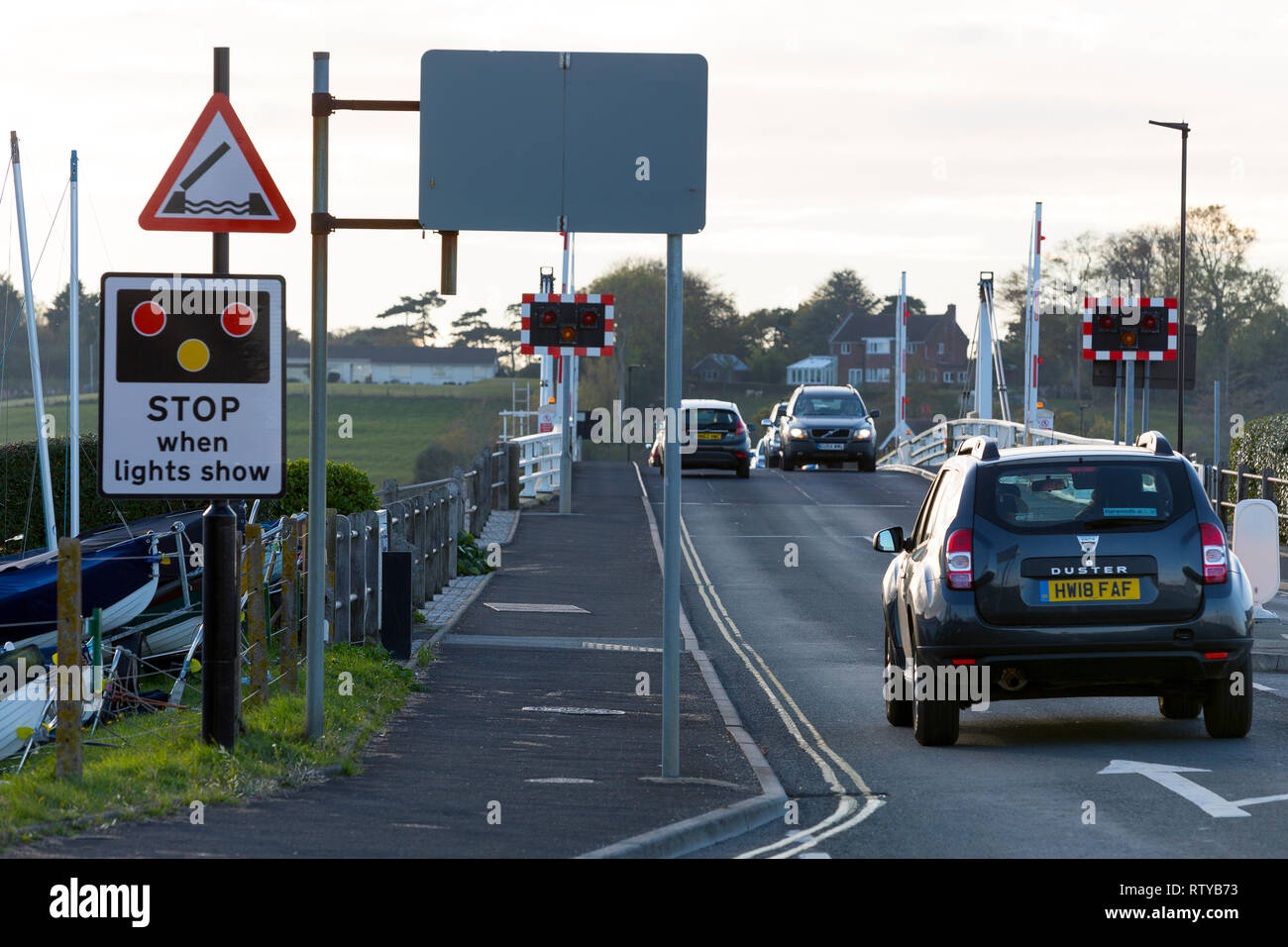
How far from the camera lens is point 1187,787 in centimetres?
950

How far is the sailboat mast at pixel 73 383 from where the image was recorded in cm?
3484

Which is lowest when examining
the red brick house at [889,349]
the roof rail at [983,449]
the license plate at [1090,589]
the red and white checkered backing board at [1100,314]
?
the license plate at [1090,589]

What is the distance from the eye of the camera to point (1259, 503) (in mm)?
17484

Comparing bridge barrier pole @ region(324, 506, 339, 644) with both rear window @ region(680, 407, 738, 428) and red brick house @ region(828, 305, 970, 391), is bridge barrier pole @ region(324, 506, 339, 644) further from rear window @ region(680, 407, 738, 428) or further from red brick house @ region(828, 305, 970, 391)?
red brick house @ region(828, 305, 970, 391)

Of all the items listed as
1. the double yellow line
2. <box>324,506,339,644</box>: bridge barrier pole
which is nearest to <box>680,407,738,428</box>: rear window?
the double yellow line

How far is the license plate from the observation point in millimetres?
10617

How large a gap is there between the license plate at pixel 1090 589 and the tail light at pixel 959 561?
1.46ft

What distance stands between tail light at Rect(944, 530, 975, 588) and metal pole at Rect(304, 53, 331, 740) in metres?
3.64

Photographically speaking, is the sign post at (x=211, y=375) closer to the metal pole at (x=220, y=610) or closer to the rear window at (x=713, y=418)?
the metal pole at (x=220, y=610)

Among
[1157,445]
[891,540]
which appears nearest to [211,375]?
[891,540]

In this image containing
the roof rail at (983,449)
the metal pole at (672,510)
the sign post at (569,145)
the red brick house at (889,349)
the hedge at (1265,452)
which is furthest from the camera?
the red brick house at (889,349)

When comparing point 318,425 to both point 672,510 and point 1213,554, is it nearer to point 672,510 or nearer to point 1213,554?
point 672,510

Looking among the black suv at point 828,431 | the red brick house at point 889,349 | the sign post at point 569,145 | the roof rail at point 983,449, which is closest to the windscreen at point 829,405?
the black suv at point 828,431
